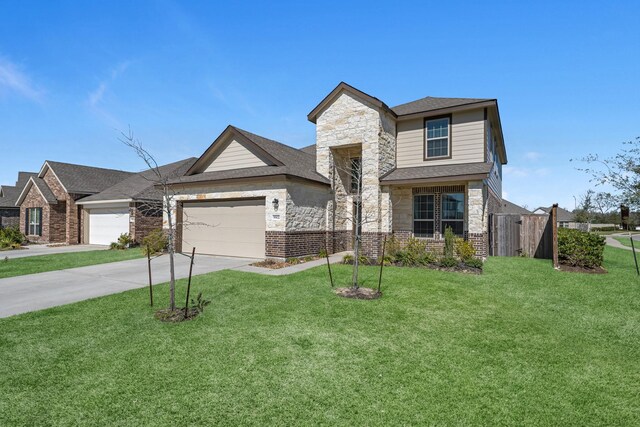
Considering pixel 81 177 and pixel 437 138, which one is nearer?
pixel 437 138

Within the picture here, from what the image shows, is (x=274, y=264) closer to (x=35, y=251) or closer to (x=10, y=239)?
(x=35, y=251)

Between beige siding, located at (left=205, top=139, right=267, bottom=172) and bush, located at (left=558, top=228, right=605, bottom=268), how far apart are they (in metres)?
12.0

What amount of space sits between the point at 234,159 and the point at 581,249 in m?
14.1

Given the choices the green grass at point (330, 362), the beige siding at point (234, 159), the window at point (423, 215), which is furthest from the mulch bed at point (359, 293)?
the beige siding at point (234, 159)

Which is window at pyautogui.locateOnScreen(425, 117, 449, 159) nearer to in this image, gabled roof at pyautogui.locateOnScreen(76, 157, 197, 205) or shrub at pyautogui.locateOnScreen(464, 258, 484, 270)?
shrub at pyautogui.locateOnScreen(464, 258, 484, 270)

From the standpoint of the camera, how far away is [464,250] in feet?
37.2

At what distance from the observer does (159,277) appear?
9.77 metres

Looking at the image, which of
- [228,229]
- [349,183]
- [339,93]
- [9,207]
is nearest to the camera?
[228,229]

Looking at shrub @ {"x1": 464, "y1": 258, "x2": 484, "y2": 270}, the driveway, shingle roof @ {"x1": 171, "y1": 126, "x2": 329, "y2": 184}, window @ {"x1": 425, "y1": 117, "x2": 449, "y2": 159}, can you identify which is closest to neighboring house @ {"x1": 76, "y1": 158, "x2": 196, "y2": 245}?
shingle roof @ {"x1": 171, "y1": 126, "x2": 329, "y2": 184}

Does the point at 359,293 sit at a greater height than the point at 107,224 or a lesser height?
lesser

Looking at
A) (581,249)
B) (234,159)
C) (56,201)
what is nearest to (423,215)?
(581,249)

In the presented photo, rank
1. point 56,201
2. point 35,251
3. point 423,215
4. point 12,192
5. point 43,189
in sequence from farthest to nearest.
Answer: point 12,192
point 43,189
point 56,201
point 35,251
point 423,215

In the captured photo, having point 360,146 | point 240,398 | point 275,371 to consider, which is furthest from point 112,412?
point 360,146

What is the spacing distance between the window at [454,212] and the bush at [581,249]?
3.48 metres
